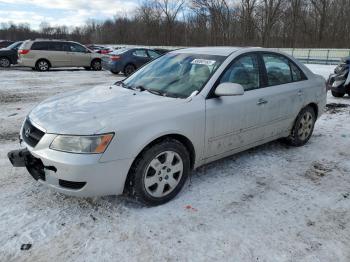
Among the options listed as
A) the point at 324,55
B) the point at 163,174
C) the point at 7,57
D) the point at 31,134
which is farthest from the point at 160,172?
the point at 324,55

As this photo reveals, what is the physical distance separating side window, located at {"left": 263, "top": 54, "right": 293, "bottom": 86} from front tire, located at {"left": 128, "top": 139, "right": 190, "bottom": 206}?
73.1 inches

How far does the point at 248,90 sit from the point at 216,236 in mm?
1997

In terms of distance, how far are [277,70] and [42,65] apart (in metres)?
15.6

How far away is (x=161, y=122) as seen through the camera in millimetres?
3312

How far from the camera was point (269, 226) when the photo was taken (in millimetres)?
3170

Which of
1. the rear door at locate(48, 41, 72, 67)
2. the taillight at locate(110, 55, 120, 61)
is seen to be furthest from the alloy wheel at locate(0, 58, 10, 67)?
the taillight at locate(110, 55, 120, 61)

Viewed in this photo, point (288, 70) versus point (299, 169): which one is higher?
point (288, 70)

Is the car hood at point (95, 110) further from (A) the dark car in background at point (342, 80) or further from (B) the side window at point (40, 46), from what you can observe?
(B) the side window at point (40, 46)

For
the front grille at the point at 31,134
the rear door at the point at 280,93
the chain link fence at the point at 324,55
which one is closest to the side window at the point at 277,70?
the rear door at the point at 280,93

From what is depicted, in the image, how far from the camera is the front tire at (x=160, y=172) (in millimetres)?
3242

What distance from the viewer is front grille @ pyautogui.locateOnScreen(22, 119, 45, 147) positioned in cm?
321

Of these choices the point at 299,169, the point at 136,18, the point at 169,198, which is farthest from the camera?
the point at 136,18

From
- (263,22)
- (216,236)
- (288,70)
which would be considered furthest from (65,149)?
(263,22)

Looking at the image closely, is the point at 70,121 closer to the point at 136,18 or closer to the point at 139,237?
Result: the point at 139,237
